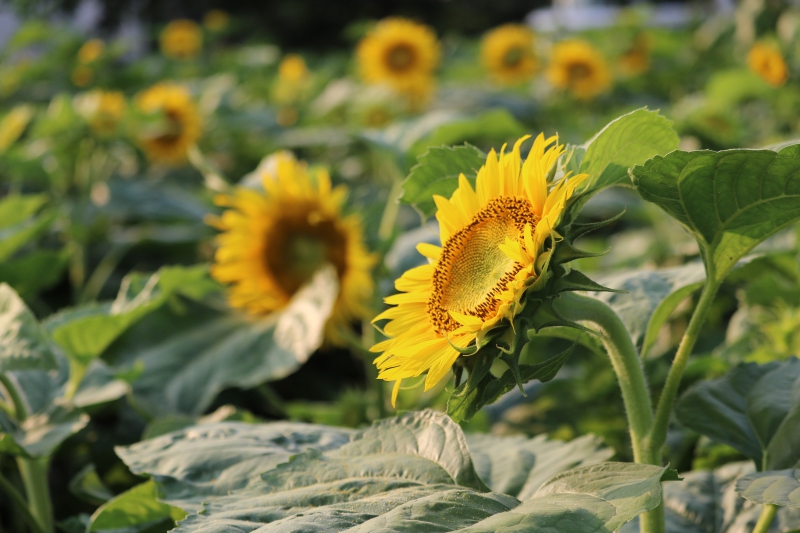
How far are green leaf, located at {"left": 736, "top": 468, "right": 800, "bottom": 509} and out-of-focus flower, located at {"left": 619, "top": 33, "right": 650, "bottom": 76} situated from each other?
2.80 m

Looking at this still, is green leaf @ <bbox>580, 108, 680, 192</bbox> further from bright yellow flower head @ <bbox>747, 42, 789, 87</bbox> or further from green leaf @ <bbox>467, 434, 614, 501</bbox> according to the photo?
bright yellow flower head @ <bbox>747, 42, 789, 87</bbox>

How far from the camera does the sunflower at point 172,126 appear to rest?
2223 millimetres

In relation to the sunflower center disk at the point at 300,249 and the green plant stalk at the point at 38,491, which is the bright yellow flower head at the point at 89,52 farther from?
the green plant stalk at the point at 38,491

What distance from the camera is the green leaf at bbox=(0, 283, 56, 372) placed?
0.74m

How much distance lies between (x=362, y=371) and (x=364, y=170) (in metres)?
0.70

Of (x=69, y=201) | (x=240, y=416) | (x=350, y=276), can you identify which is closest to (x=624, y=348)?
(x=240, y=416)

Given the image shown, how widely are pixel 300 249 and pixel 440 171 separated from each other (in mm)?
826

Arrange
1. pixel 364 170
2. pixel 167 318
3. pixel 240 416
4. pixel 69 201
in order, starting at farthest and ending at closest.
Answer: pixel 364 170 → pixel 69 201 → pixel 167 318 → pixel 240 416

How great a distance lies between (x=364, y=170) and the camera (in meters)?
2.33

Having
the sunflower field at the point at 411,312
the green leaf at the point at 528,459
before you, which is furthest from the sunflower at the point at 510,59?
the green leaf at the point at 528,459

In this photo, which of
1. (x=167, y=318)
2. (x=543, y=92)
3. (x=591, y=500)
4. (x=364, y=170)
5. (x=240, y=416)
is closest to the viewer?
(x=591, y=500)

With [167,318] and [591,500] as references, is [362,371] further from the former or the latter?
[591,500]

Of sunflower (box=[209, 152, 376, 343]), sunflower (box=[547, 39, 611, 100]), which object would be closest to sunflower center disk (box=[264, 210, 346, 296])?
sunflower (box=[209, 152, 376, 343])

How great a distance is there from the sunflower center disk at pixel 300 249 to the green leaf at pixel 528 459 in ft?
2.33
